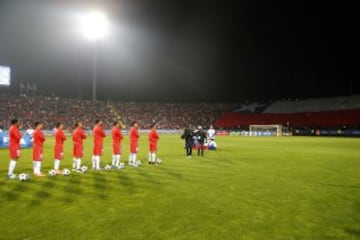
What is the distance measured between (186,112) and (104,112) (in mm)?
22755

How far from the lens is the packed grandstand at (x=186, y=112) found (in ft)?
225

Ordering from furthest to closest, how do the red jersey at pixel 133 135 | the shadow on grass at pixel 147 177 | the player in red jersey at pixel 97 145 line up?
the red jersey at pixel 133 135
the player in red jersey at pixel 97 145
the shadow on grass at pixel 147 177

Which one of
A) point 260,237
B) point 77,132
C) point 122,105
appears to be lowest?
point 260,237

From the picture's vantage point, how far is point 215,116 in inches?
3514

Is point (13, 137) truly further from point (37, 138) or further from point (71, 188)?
point (71, 188)

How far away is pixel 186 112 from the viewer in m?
89.3

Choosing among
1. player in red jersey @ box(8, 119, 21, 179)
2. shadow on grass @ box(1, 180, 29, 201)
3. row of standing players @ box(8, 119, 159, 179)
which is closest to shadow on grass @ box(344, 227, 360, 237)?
shadow on grass @ box(1, 180, 29, 201)

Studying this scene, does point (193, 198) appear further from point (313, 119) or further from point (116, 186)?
point (313, 119)

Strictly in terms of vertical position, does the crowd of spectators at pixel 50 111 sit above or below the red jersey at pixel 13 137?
above

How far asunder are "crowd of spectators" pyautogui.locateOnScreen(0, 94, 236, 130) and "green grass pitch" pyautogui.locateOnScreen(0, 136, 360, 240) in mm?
58951

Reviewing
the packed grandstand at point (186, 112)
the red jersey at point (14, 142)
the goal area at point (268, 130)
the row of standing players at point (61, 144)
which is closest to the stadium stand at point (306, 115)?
the packed grandstand at point (186, 112)

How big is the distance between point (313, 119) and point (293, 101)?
38.4 ft

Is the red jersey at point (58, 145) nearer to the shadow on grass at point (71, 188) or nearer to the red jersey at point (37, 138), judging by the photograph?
the red jersey at point (37, 138)

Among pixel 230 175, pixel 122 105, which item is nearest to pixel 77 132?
pixel 230 175
